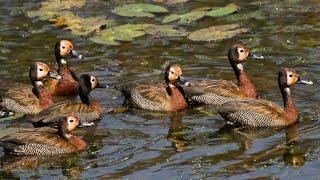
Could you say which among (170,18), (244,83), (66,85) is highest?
(170,18)

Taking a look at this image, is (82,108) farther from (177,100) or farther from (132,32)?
(132,32)

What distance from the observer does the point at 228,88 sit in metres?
17.4

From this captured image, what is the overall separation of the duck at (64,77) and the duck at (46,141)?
3.50 m

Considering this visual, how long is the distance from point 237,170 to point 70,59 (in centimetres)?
778

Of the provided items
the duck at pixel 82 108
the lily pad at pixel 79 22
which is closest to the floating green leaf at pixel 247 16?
the lily pad at pixel 79 22

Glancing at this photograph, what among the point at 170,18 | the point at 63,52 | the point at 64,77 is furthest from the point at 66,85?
the point at 170,18

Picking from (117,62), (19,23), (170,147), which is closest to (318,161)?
(170,147)

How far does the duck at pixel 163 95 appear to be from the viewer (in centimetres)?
1709

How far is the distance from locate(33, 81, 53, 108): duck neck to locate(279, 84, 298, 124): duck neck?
13.6ft

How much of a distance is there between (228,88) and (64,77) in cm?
325

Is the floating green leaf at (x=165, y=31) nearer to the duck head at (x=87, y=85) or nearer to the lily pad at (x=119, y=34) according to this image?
the lily pad at (x=119, y=34)

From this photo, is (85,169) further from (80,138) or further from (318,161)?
(318,161)

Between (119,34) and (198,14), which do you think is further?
(198,14)

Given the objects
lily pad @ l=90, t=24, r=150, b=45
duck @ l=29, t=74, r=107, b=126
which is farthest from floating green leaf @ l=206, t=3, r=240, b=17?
duck @ l=29, t=74, r=107, b=126
